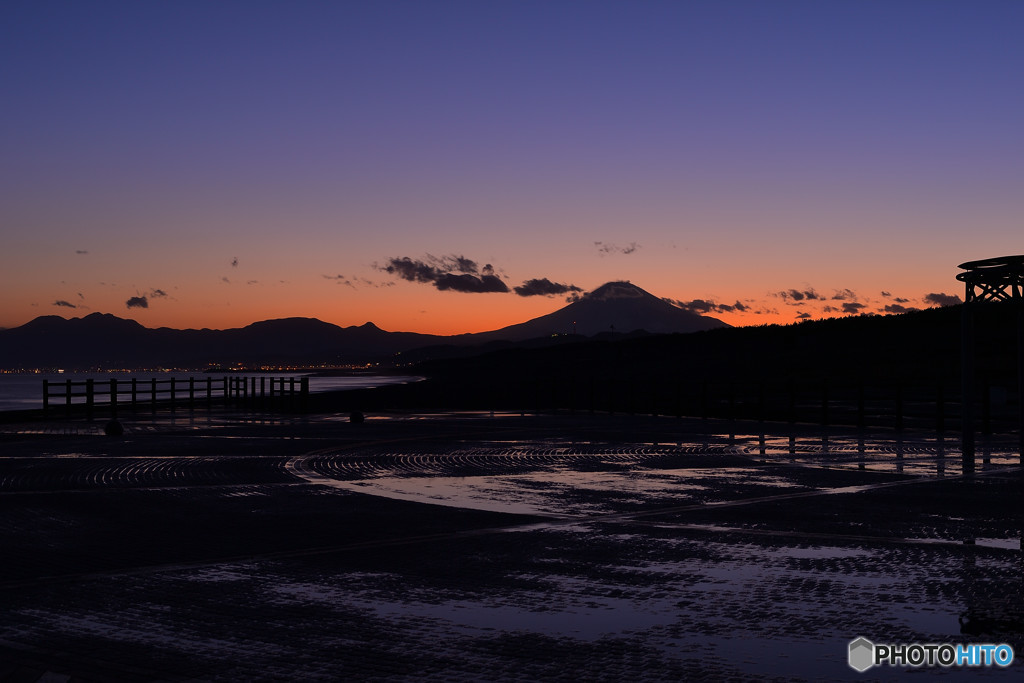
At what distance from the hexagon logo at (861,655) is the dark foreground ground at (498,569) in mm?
62

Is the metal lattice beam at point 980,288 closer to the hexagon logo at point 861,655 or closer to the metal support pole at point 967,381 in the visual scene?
the metal support pole at point 967,381

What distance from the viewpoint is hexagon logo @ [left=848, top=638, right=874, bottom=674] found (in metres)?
5.89

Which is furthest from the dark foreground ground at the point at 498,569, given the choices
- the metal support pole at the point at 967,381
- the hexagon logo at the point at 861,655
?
the metal support pole at the point at 967,381

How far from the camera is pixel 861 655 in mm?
6086

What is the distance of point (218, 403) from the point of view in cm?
5312

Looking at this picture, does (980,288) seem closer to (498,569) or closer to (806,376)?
(498,569)

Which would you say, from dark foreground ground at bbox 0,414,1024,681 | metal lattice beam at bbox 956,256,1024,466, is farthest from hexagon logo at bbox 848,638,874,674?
metal lattice beam at bbox 956,256,1024,466

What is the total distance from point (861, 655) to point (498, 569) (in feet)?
11.2

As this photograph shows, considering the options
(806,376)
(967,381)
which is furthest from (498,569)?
(806,376)

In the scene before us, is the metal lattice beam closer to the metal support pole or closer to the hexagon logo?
the metal support pole

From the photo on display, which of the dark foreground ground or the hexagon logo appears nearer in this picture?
the hexagon logo

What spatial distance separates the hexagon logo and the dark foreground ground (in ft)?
0.20

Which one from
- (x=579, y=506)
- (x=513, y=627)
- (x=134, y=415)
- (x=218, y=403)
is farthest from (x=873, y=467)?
(x=218, y=403)

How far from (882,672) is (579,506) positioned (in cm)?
723
